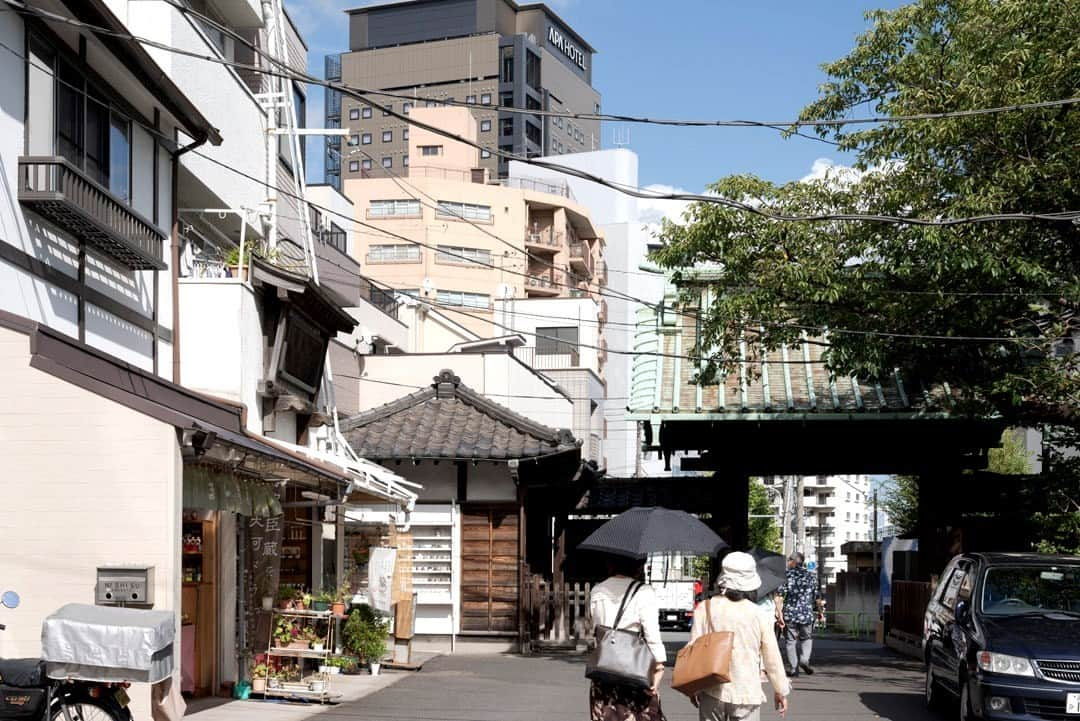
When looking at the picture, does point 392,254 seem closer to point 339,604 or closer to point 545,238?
point 545,238

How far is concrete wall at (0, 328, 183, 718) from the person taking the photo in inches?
453

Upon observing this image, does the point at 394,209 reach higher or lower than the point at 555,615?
higher

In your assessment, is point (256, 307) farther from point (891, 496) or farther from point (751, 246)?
point (891, 496)

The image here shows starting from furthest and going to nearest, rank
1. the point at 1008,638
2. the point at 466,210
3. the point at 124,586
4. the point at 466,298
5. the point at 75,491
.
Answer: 1. the point at 466,210
2. the point at 466,298
3. the point at 1008,638
4. the point at 75,491
5. the point at 124,586

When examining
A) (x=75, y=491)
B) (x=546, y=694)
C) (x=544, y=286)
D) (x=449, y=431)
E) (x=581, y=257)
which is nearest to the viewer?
(x=75, y=491)

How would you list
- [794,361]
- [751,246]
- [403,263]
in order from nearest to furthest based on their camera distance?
[751,246] < [794,361] < [403,263]

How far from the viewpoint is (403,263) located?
2761 inches

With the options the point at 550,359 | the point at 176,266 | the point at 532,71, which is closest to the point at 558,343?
the point at 550,359

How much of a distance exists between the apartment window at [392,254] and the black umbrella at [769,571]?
50120mm

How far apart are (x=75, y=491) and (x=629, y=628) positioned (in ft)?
17.6

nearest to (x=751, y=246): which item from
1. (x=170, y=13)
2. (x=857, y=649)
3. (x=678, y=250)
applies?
(x=678, y=250)

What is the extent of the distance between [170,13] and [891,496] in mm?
46931

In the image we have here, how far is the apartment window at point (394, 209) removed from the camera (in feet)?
230

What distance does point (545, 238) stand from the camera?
7262cm
